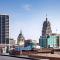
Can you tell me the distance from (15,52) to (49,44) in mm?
57141

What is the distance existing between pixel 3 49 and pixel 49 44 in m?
39.4

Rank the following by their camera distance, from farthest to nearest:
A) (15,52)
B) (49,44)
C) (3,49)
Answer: (49,44)
(3,49)
(15,52)

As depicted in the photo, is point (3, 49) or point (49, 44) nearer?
point (3, 49)

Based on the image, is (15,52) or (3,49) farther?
(3,49)

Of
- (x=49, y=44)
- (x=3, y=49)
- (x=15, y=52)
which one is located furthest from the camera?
(x=49, y=44)

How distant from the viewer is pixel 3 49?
186 m

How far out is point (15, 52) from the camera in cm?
14825

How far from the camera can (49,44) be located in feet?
655

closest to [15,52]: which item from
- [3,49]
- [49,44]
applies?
[3,49]

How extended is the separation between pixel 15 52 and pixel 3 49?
39015mm

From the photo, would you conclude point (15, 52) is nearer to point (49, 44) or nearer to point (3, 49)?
point (3, 49)
